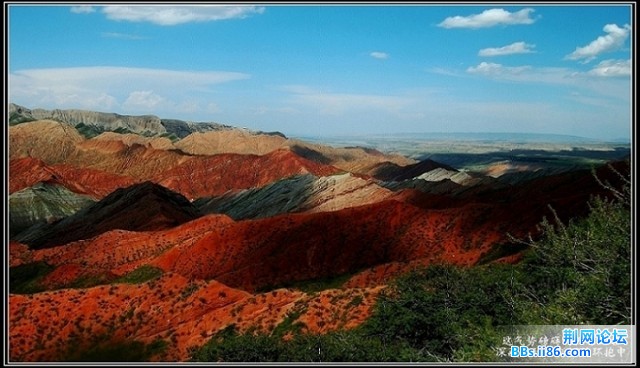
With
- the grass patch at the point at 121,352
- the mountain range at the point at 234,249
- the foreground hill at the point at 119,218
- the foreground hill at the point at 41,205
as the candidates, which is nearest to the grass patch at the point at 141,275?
the mountain range at the point at 234,249

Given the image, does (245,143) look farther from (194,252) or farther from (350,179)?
(194,252)

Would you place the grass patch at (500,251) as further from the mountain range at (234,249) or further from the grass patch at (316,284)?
the grass patch at (316,284)

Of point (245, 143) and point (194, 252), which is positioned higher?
point (245, 143)

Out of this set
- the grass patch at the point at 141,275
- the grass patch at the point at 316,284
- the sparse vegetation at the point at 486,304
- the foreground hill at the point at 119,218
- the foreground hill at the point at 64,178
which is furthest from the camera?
the foreground hill at the point at 64,178

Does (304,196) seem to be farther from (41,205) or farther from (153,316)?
(153,316)

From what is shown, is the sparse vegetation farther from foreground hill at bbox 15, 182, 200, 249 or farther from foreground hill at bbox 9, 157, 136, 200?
foreground hill at bbox 9, 157, 136, 200

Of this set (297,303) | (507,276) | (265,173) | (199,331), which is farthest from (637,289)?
(265,173)

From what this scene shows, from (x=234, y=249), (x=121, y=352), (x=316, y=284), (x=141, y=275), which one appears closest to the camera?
(x=121, y=352)

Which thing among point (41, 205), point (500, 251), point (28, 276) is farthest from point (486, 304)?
point (41, 205)

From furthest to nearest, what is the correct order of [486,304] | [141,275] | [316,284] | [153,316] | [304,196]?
[304,196]
[141,275]
[316,284]
[153,316]
[486,304]

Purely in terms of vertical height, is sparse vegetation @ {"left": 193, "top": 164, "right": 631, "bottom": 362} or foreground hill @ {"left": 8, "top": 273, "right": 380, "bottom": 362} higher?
sparse vegetation @ {"left": 193, "top": 164, "right": 631, "bottom": 362}

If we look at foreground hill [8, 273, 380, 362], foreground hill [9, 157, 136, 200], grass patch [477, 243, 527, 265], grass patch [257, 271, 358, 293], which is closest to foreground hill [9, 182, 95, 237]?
foreground hill [9, 157, 136, 200]
